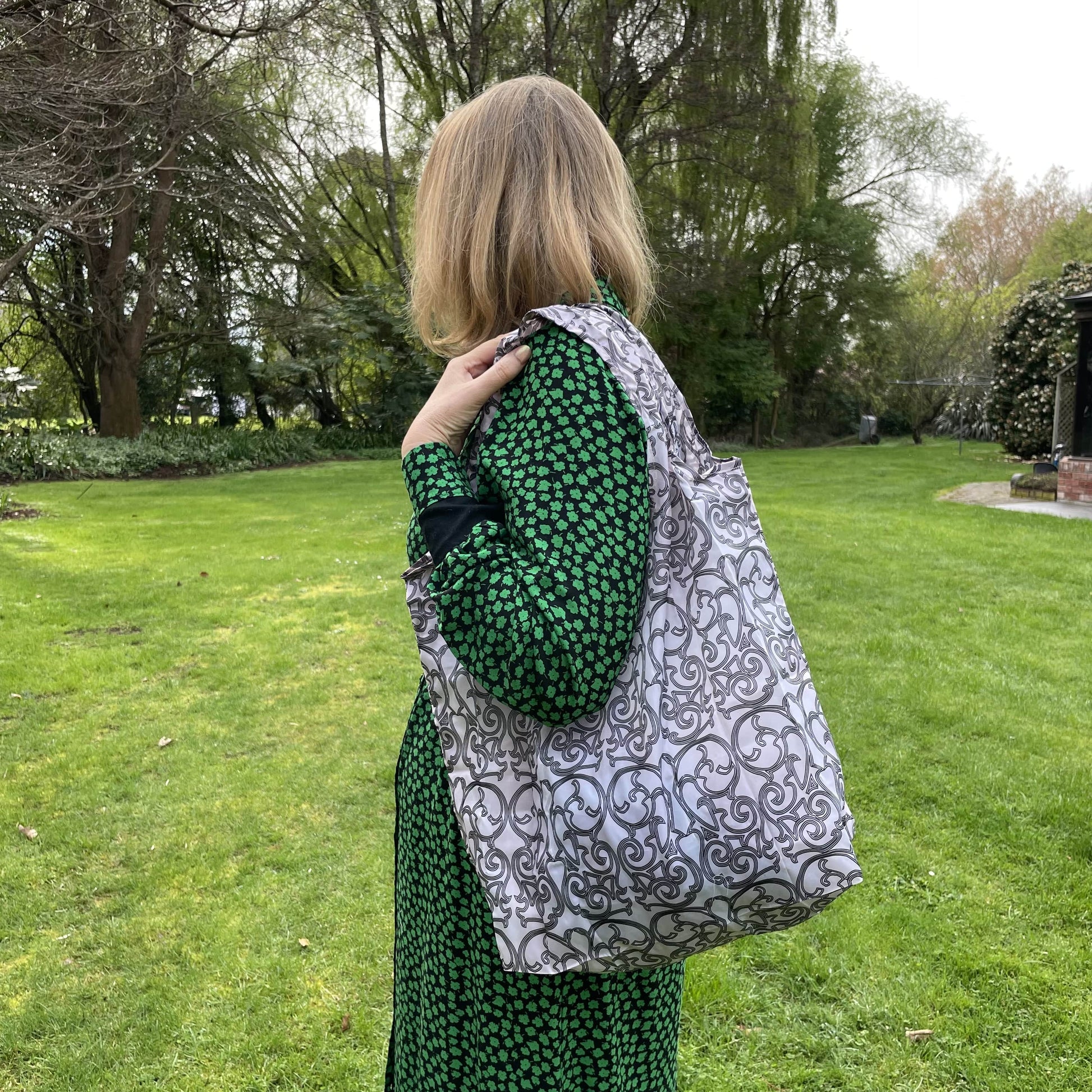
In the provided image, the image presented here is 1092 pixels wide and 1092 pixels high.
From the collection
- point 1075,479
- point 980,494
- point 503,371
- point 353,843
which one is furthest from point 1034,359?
point 503,371

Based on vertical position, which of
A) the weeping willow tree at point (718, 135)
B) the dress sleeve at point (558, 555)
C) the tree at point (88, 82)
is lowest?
the dress sleeve at point (558, 555)

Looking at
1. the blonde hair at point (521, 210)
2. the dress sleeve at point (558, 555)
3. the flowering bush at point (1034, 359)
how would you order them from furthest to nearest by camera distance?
the flowering bush at point (1034, 359) < the blonde hair at point (521, 210) < the dress sleeve at point (558, 555)

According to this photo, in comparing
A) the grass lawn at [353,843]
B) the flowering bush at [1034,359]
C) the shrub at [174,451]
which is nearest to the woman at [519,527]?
the grass lawn at [353,843]

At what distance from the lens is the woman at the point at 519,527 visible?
96 cm

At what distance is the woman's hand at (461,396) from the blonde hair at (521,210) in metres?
0.09

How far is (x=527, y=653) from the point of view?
3.07 ft

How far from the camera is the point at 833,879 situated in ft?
3.32

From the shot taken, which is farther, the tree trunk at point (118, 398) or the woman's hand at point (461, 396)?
the tree trunk at point (118, 398)

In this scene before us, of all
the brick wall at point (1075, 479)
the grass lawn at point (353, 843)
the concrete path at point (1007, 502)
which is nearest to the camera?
the grass lawn at point (353, 843)

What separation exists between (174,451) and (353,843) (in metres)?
16.2

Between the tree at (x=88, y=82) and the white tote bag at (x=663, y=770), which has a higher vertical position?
the tree at (x=88, y=82)

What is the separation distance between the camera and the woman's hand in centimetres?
110

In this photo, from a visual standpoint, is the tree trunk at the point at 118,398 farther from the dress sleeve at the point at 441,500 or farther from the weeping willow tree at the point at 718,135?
the dress sleeve at the point at 441,500

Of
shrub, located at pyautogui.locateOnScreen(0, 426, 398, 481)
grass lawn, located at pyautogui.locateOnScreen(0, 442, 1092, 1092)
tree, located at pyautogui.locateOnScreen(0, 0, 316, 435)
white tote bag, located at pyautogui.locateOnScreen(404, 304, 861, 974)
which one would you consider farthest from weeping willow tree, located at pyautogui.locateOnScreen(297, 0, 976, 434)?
white tote bag, located at pyautogui.locateOnScreen(404, 304, 861, 974)
